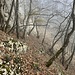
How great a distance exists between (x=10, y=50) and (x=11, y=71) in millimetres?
2404

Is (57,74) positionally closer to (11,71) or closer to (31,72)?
(31,72)

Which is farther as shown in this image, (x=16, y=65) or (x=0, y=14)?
(x=0, y=14)

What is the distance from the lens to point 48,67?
1329 centimetres

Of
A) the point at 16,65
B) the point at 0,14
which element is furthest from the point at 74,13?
the point at 0,14

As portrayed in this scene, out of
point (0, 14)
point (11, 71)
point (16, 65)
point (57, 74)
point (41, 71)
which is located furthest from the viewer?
point (0, 14)

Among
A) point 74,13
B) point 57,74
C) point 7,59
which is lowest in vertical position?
point 57,74

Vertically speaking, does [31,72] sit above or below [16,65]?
below

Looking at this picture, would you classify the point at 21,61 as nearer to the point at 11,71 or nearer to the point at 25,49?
the point at 11,71

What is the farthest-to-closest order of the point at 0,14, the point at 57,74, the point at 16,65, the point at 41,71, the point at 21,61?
the point at 0,14 < the point at 57,74 < the point at 41,71 < the point at 21,61 < the point at 16,65

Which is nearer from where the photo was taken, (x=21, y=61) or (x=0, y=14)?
(x=21, y=61)

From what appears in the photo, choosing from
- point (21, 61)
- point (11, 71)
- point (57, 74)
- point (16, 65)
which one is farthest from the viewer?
point (57, 74)

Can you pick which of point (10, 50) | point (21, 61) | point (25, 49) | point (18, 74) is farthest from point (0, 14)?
point (18, 74)

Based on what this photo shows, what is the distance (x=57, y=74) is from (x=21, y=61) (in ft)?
12.0

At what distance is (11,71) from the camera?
9188 mm
